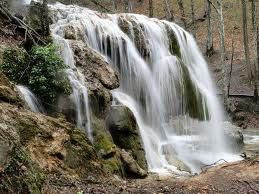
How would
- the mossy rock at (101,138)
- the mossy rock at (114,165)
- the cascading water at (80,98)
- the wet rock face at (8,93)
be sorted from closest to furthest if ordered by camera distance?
the wet rock face at (8,93) < the mossy rock at (114,165) < the mossy rock at (101,138) < the cascading water at (80,98)

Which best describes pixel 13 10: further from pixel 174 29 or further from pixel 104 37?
pixel 174 29

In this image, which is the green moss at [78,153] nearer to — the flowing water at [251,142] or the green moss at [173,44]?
the flowing water at [251,142]

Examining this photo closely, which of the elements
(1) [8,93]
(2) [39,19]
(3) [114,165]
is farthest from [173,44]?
(1) [8,93]

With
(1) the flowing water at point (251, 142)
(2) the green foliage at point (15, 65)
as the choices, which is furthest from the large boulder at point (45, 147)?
(1) the flowing water at point (251, 142)

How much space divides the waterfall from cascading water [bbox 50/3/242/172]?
4.35 metres

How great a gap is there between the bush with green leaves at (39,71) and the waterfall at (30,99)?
19 cm

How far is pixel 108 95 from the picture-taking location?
13.1m

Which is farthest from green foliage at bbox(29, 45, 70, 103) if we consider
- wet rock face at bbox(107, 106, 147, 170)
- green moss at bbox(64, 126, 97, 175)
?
wet rock face at bbox(107, 106, 147, 170)

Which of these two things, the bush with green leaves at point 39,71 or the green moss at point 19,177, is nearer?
the green moss at point 19,177

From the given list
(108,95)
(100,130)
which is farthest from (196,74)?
(100,130)

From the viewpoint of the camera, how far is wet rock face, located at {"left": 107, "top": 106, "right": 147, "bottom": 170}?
1251 cm

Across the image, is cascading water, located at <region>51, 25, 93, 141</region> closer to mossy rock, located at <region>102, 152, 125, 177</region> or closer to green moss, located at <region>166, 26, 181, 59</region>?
mossy rock, located at <region>102, 152, 125, 177</region>

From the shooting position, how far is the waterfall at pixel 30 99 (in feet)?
34.2

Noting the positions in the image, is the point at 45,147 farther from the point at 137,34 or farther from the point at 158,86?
the point at 137,34
